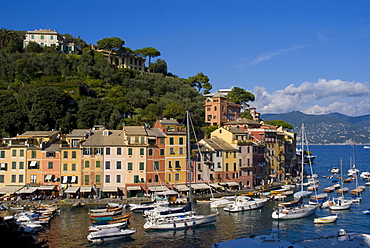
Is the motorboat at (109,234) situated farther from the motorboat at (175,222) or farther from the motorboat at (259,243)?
the motorboat at (259,243)

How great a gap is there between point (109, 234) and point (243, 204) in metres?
22.6

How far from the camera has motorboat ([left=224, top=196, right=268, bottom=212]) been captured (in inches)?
2149

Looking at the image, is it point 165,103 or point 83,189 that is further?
point 165,103

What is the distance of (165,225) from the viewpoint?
43.9 meters

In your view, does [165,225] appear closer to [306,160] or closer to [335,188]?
[335,188]

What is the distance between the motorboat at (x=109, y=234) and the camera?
1540 inches

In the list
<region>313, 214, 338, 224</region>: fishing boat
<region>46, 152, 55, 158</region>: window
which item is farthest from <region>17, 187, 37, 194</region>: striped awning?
<region>313, 214, 338, 224</region>: fishing boat

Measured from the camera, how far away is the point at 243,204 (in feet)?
181

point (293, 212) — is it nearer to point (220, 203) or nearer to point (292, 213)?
point (292, 213)

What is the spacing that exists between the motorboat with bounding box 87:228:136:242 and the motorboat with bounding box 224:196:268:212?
1826 centimetres

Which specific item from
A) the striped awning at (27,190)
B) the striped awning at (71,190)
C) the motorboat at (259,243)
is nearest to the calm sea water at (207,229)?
the striped awning at (71,190)

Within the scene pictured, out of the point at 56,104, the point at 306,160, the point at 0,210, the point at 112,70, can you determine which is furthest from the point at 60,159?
the point at 306,160

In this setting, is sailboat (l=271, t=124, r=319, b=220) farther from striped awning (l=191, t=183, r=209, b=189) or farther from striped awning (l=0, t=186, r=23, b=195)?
striped awning (l=0, t=186, r=23, b=195)

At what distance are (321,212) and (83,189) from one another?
3596 cm
